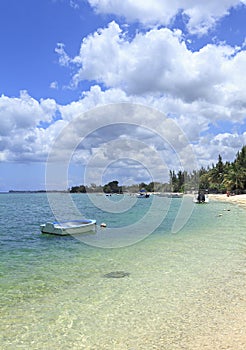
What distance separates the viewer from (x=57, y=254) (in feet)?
62.0

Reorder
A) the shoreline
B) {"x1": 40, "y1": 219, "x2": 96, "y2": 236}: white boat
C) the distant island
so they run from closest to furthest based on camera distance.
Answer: {"x1": 40, "y1": 219, "x2": 96, "y2": 236}: white boat < the shoreline < the distant island

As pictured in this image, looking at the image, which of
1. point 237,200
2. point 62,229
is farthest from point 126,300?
point 237,200

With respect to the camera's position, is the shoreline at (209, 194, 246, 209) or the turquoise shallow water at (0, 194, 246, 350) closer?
the turquoise shallow water at (0, 194, 246, 350)

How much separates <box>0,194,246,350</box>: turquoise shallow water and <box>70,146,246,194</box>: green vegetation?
1394 inches

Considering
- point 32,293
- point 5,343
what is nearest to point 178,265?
point 32,293

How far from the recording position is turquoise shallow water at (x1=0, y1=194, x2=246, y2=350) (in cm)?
736

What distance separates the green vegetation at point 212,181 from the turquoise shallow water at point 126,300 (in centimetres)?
3541

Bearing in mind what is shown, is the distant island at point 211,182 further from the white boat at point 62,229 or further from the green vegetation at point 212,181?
the white boat at point 62,229

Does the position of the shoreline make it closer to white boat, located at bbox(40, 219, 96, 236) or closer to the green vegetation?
the green vegetation

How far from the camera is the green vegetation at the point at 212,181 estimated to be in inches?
3999

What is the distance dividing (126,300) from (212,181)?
5052 inches

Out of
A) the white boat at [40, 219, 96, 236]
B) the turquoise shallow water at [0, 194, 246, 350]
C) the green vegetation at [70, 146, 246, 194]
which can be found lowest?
the turquoise shallow water at [0, 194, 246, 350]

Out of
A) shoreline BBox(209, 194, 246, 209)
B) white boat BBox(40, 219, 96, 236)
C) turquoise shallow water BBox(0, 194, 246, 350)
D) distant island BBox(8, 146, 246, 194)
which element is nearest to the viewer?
turquoise shallow water BBox(0, 194, 246, 350)

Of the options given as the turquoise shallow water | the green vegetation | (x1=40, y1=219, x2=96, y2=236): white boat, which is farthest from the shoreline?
the turquoise shallow water
